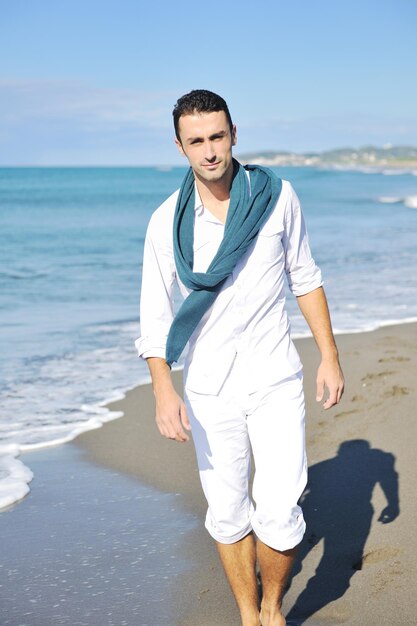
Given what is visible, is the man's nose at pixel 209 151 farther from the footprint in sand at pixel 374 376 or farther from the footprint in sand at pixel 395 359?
the footprint in sand at pixel 395 359

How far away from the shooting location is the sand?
402 cm

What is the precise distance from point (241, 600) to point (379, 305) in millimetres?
8592

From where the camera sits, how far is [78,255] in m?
20.6

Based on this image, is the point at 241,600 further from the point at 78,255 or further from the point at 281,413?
the point at 78,255

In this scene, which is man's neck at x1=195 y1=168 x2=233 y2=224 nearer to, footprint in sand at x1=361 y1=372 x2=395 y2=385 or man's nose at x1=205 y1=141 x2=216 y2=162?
man's nose at x1=205 y1=141 x2=216 y2=162

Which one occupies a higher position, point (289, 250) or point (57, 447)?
point (289, 250)

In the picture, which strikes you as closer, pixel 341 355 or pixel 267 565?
pixel 267 565

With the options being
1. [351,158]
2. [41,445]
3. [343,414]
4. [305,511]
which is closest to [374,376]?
[343,414]

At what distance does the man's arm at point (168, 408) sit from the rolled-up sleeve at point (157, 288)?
8 cm

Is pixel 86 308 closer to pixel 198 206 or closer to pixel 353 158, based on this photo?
pixel 198 206

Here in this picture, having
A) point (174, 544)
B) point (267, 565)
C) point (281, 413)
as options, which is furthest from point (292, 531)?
point (174, 544)

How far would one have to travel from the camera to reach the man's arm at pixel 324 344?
3629mm

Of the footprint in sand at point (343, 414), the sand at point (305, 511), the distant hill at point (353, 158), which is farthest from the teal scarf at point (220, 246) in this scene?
the distant hill at point (353, 158)

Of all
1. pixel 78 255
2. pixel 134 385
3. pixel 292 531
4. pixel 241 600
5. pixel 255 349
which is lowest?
pixel 78 255
